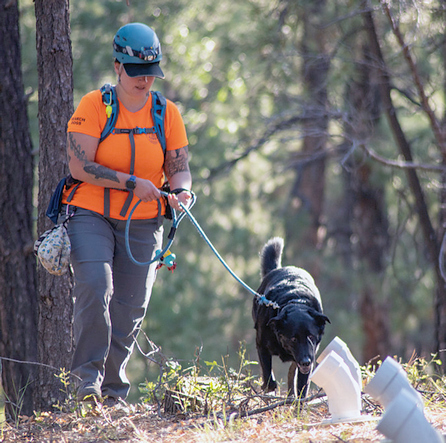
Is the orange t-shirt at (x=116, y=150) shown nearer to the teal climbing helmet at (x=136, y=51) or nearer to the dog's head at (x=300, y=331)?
the teal climbing helmet at (x=136, y=51)

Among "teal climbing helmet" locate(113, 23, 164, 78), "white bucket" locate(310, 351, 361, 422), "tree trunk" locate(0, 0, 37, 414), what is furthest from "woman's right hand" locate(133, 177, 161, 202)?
"tree trunk" locate(0, 0, 37, 414)

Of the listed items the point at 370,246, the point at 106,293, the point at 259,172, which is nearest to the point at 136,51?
the point at 106,293

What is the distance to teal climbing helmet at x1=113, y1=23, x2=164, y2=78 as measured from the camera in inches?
140

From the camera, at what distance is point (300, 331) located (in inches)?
165

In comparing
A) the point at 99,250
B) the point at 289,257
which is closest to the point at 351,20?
the point at 289,257

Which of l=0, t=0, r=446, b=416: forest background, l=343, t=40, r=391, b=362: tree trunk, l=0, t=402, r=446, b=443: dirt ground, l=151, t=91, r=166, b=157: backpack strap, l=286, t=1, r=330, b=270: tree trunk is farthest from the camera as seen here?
l=343, t=40, r=391, b=362: tree trunk

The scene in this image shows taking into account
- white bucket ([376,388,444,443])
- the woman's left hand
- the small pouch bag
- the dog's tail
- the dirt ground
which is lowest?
the dirt ground

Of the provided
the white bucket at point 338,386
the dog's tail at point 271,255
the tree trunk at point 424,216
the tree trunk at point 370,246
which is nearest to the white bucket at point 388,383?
the white bucket at point 338,386

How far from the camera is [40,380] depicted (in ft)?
14.5

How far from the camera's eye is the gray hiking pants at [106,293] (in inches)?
137

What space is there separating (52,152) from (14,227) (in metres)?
1.65

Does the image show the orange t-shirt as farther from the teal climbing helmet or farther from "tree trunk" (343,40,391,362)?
"tree trunk" (343,40,391,362)

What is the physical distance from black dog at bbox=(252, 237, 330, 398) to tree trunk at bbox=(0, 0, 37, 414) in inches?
92.6

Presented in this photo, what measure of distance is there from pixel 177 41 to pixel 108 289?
9830 millimetres
